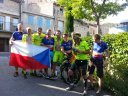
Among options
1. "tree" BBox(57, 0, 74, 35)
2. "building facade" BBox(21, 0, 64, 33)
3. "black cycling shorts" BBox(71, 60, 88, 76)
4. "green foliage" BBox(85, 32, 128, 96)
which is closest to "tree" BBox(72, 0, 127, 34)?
"tree" BBox(57, 0, 74, 35)

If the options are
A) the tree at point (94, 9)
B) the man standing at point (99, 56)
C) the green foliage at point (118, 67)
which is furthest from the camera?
the tree at point (94, 9)

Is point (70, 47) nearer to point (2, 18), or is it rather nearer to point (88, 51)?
point (88, 51)

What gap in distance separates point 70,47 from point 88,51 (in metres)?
1.17

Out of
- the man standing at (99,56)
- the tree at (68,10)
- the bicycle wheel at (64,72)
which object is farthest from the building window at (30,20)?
the man standing at (99,56)

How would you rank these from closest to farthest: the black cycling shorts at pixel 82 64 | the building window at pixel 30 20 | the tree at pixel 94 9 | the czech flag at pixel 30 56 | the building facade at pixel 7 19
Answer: the black cycling shorts at pixel 82 64, the czech flag at pixel 30 56, the tree at pixel 94 9, the building facade at pixel 7 19, the building window at pixel 30 20

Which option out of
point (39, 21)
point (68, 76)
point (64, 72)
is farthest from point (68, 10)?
point (39, 21)

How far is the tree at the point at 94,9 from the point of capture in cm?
2522

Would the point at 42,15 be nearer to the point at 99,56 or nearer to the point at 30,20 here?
the point at 30,20

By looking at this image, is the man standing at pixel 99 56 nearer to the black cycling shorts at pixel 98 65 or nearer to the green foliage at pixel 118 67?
the black cycling shorts at pixel 98 65

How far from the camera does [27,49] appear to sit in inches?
496

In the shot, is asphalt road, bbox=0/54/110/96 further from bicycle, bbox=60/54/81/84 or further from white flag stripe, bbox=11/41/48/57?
white flag stripe, bbox=11/41/48/57

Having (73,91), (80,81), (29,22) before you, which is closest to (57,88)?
(73,91)

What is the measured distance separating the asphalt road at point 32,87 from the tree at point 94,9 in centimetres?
1336

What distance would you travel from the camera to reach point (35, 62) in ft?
41.2
